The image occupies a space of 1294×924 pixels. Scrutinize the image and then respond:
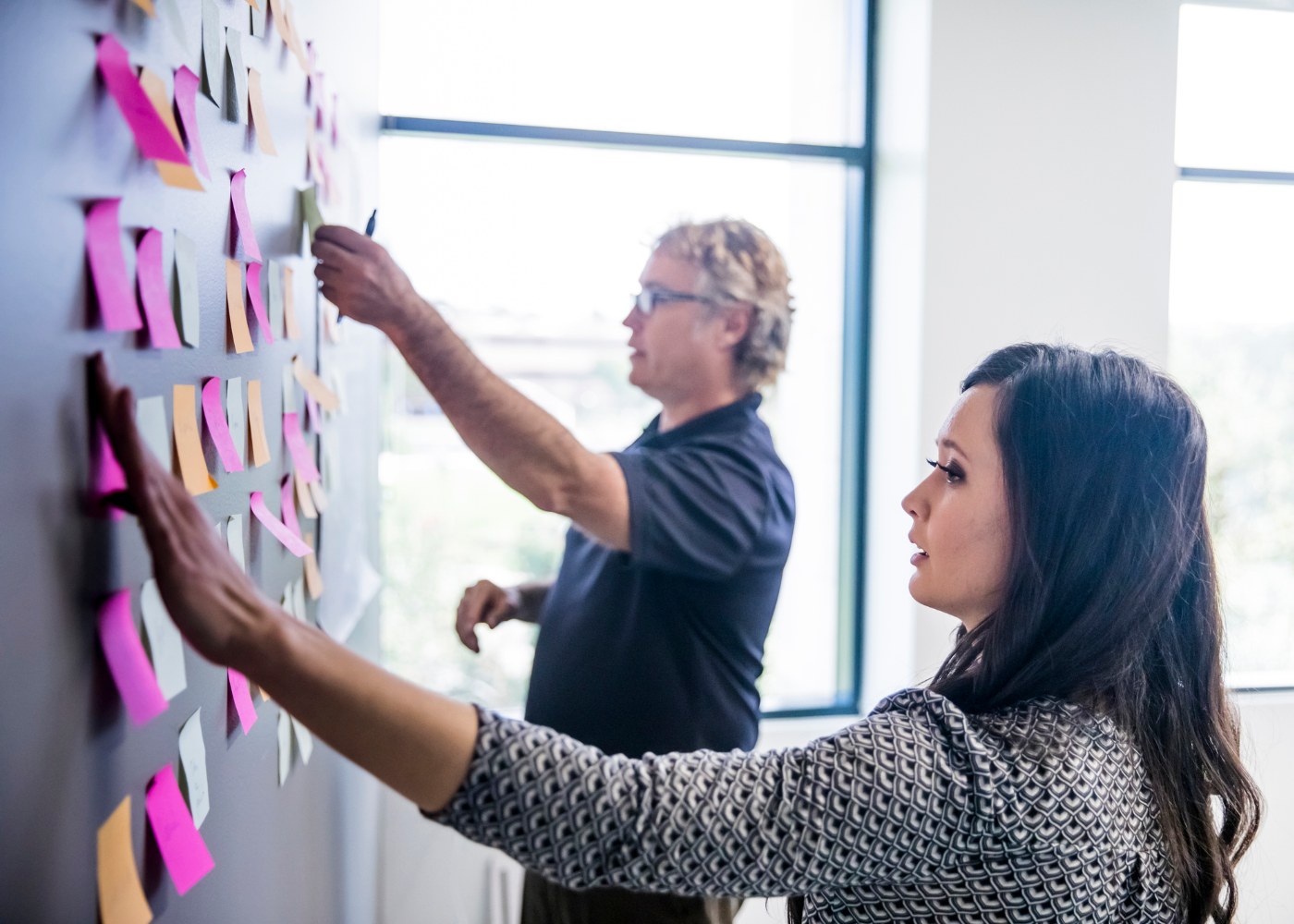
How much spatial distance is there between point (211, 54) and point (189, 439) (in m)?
0.31

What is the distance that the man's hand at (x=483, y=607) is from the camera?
65.7 inches

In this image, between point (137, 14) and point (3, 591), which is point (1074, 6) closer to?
point (137, 14)

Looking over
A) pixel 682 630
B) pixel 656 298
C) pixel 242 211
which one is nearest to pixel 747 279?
pixel 656 298

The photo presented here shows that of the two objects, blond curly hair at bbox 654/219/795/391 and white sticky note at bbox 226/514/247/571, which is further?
blond curly hair at bbox 654/219/795/391

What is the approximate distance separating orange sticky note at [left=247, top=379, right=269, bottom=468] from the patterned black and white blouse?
393 millimetres

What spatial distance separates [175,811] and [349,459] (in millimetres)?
993

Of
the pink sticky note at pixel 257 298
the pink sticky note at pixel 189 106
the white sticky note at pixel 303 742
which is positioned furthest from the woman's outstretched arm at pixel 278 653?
the white sticky note at pixel 303 742

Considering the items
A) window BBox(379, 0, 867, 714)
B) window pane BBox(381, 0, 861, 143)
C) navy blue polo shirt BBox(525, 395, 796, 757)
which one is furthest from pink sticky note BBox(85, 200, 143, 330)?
window pane BBox(381, 0, 861, 143)

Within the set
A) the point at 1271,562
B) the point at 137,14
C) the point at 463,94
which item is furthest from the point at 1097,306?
the point at 137,14

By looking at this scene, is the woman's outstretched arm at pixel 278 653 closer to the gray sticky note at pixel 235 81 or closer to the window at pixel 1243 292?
the gray sticky note at pixel 235 81

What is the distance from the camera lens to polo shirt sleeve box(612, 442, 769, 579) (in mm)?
1268

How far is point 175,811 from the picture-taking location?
2.34ft

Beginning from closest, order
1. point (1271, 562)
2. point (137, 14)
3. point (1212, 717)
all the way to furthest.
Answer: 1. point (137, 14)
2. point (1212, 717)
3. point (1271, 562)

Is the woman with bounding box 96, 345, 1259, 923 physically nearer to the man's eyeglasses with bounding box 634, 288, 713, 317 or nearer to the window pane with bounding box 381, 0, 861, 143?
the man's eyeglasses with bounding box 634, 288, 713, 317
